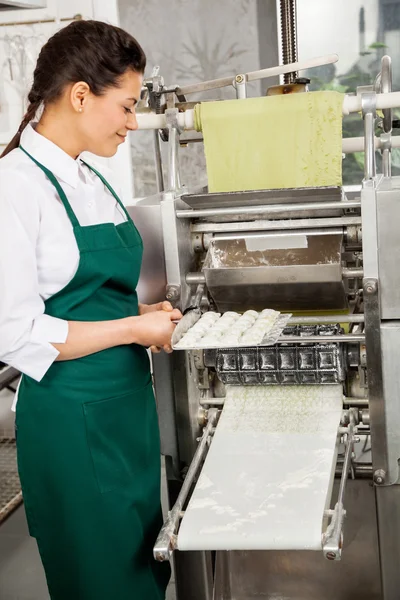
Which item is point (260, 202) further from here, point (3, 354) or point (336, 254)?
point (3, 354)

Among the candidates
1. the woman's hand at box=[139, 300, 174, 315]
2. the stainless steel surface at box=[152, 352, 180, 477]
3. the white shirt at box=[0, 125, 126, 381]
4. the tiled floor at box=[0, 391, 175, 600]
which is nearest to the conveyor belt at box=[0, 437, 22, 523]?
the tiled floor at box=[0, 391, 175, 600]

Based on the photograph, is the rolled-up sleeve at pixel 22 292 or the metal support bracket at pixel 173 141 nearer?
the rolled-up sleeve at pixel 22 292

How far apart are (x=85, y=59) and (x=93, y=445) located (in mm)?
874

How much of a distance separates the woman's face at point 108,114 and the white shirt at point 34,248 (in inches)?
2.9

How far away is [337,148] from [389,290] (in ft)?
1.29

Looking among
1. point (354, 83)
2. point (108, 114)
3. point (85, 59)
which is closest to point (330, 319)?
point (108, 114)

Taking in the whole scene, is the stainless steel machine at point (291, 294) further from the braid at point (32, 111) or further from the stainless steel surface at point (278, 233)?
the braid at point (32, 111)

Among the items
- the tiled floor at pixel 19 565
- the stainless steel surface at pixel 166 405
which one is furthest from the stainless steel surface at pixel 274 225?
the tiled floor at pixel 19 565

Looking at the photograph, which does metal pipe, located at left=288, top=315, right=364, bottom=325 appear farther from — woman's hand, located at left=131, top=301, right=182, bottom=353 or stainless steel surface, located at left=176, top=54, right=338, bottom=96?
stainless steel surface, located at left=176, top=54, right=338, bottom=96

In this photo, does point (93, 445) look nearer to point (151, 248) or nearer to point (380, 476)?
point (151, 248)

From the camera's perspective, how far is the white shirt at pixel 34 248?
1.57m

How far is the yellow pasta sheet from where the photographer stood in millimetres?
1913

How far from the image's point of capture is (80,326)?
5.52ft

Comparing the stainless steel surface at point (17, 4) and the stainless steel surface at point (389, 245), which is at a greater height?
the stainless steel surface at point (17, 4)
